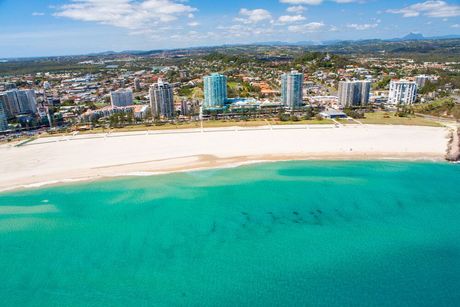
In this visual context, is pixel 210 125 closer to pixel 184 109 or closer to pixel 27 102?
pixel 184 109

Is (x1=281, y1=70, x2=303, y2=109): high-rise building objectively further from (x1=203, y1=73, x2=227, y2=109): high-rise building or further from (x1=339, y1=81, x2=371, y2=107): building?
(x1=203, y1=73, x2=227, y2=109): high-rise building

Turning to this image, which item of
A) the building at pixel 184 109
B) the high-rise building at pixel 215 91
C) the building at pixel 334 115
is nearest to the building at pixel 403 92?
the building at pixel 334 115

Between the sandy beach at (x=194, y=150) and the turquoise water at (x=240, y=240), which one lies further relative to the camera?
the sandy beach at (x=194, y=150)

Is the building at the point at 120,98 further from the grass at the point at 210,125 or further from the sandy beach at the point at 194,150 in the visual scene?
the sandy beach at the point at 194,150

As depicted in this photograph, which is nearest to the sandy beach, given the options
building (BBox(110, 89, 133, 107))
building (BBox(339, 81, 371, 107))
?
building (BBox(339, 81, 371, 107))

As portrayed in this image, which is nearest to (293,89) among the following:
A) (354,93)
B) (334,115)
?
(334,115)

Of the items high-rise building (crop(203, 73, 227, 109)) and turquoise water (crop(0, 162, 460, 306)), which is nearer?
turquoise water (crop(0, 162, 460, 306))

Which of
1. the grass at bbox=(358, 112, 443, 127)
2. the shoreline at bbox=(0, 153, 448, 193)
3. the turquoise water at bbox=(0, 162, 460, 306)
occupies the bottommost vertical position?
the turquoise water at bbox=(0, 162, 460, 306)
